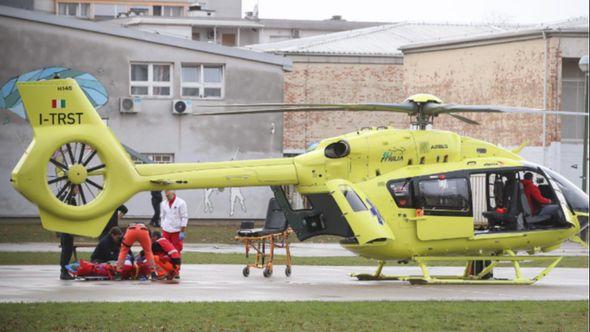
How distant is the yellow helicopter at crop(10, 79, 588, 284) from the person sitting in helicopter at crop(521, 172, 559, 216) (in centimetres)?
4

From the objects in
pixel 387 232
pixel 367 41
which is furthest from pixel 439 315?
pixel 367 41

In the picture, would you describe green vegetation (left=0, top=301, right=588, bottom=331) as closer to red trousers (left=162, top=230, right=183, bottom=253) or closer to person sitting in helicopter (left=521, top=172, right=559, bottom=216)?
person sitting in helicopter (left=521, top=172, right=559, bottom=216)

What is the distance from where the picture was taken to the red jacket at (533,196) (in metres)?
24.0

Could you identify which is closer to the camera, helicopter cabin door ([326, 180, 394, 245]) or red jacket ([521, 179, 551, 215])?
helicopter cabin door ([326, 180, 394, 245])

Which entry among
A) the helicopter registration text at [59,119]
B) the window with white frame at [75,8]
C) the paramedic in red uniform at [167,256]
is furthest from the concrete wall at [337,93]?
the window with white frame at [75,8]

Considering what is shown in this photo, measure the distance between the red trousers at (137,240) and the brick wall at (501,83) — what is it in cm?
2693

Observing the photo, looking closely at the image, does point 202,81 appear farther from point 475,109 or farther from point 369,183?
point 475,109

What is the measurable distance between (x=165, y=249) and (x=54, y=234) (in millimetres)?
14000

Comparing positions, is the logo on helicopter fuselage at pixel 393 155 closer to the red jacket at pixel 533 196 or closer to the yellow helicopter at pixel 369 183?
the yellow helicopter at pixel 369 183

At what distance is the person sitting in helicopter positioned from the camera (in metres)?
24.0

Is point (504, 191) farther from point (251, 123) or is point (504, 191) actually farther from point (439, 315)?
point (251, 123)

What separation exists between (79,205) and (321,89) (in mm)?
34613

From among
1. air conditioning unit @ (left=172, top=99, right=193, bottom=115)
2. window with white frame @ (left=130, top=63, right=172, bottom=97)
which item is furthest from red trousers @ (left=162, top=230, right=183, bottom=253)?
window with white frame @ (left=130, top=63, right=172, bottom=97)

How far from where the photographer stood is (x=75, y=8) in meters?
98.1
